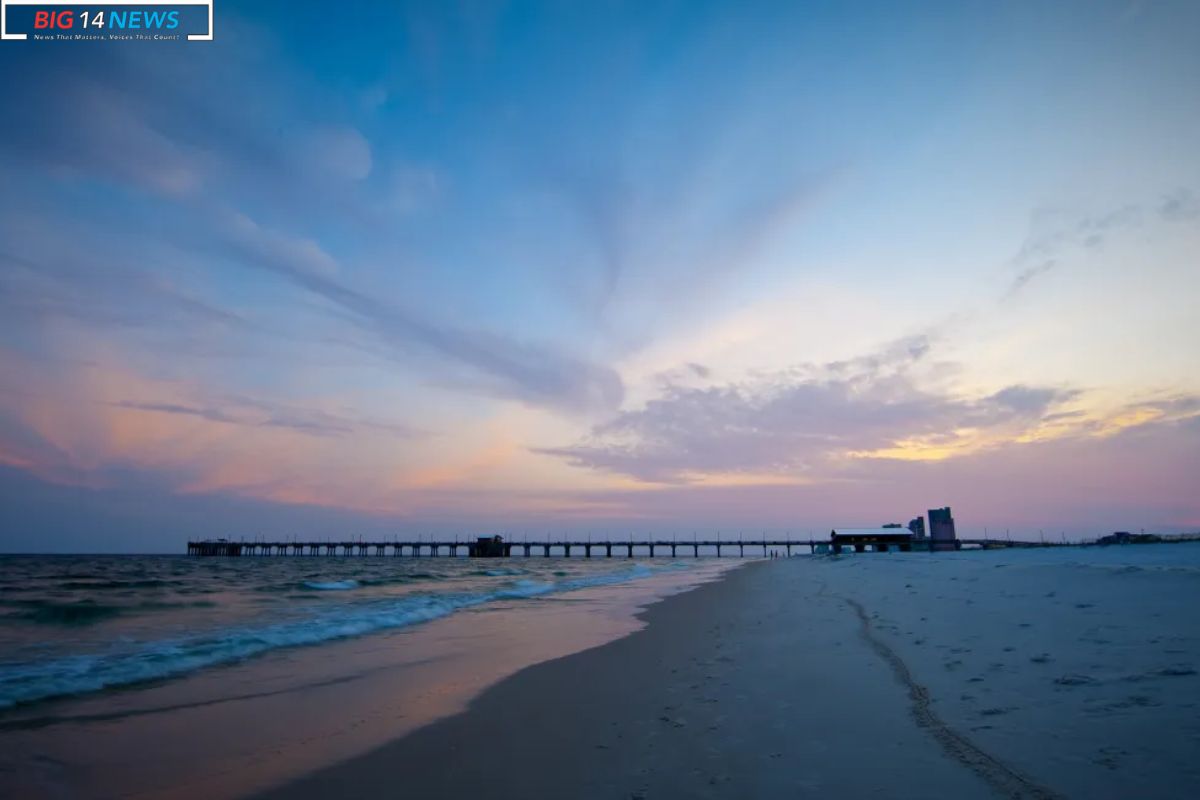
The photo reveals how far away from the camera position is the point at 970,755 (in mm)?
4828

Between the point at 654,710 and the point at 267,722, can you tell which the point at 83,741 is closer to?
the point at 267,722

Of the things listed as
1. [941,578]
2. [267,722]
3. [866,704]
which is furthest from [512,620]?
[866,704]

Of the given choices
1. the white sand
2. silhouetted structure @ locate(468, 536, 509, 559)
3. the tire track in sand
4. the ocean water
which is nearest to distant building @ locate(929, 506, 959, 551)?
the ocean water

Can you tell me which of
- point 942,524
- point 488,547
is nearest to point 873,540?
point 942,524

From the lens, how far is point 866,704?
669 cm

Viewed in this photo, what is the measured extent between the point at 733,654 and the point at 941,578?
11.0 metres

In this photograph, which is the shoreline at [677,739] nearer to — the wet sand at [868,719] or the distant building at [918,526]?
the wet sand at [868,719]

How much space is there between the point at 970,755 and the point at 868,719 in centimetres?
140

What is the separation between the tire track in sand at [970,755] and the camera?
4.12 m

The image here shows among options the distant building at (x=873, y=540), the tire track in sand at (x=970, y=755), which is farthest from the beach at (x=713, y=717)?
the distant building at (x=873, y=540)

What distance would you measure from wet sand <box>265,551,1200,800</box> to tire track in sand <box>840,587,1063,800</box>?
2 cm

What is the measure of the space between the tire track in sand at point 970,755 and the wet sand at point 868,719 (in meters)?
0.02

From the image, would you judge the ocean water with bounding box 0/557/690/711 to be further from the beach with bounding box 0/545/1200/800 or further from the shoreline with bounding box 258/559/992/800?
the shoreline with bounding box 258/559/992/800

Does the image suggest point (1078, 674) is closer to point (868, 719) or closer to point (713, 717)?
point (868, 719)
